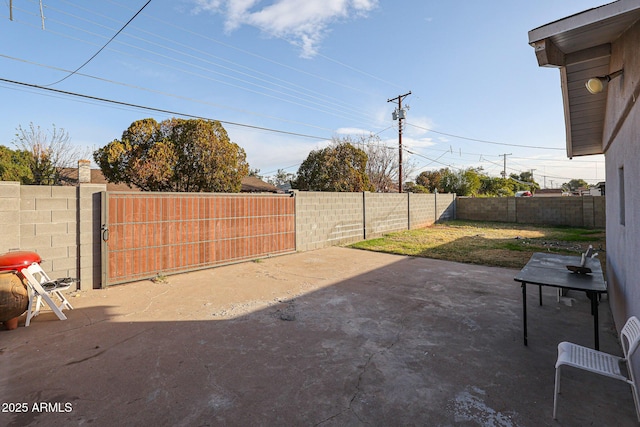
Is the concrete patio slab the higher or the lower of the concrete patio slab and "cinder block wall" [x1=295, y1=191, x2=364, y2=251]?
the lower

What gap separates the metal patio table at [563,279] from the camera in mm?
2580

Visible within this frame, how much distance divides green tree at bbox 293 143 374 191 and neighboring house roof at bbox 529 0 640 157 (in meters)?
13.5

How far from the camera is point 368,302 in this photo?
4418 mm

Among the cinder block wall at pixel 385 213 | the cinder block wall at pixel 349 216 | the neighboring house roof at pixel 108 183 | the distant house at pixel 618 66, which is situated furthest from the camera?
the neighboring house roof at pixel 108 183

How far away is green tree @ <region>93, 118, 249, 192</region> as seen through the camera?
12.7 m

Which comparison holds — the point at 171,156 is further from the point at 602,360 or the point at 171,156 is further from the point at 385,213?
the point at 602,360

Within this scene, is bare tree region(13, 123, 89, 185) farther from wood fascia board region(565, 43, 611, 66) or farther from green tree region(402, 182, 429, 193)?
green tree region(402, 182, 429, 193)

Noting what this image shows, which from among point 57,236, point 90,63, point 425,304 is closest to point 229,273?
point 57,236

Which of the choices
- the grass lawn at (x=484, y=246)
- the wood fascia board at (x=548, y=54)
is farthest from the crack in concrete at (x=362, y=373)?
the grass lawn at (x=484, y=246)

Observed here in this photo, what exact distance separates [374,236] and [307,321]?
8.29 meters

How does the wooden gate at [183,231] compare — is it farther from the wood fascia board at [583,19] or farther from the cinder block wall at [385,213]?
the wood fascia board at [583,19]

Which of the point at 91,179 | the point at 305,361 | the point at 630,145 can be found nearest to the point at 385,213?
the point at 630,145

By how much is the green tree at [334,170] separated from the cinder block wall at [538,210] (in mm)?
6927

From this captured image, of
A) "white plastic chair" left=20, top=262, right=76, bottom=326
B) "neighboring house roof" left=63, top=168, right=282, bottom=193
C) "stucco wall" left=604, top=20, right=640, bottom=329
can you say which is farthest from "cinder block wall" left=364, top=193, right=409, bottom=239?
"white plastic chair" left=20, top=262, right=76, bottom=326
